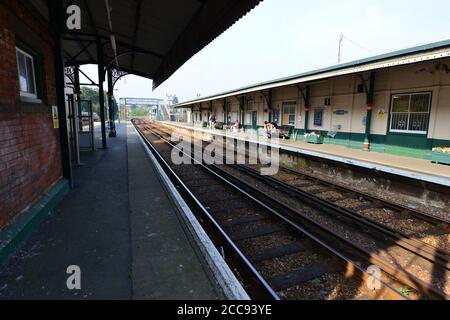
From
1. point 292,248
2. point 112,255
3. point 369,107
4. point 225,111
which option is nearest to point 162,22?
point 112,255

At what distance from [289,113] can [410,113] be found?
7.61m

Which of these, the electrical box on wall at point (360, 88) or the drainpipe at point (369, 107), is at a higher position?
the electrical box on wall at point (360, 88)

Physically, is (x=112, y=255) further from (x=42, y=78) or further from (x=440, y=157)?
(x=440, y=157)

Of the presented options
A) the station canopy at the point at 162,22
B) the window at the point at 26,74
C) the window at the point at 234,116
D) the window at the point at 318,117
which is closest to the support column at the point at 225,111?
the window at the point at 234,116

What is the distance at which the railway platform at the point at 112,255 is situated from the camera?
102 inches

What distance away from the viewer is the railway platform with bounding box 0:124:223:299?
2582 millimetres

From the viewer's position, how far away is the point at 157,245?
139 inches

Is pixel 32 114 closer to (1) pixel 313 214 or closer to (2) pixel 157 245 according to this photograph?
(2) pixel 157 245

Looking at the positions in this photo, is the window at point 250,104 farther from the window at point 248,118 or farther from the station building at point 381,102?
the station building at point 381,102

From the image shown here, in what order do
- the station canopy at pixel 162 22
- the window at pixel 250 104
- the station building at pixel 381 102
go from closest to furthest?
the station canopy at pixel 162 22
the station building at pixel 381 102
the window at pixel 250 104

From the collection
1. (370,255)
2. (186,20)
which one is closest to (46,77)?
(186,20)

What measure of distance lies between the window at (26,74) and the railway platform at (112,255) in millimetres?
2135

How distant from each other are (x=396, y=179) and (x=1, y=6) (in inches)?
359
